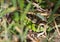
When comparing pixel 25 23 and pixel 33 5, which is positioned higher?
pixel 33 5

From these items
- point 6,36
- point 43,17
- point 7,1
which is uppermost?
point 7,1

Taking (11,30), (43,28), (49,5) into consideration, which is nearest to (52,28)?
(43,28)

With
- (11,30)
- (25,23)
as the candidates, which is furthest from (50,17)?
(11,30)

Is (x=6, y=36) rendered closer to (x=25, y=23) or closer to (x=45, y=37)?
(x=25, y=23)

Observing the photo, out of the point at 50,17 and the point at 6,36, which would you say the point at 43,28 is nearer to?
the point at 50,17

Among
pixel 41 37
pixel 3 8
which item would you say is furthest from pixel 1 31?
pixel 41 37

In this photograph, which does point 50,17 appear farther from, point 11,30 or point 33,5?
point 11,30

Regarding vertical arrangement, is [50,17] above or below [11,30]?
above
